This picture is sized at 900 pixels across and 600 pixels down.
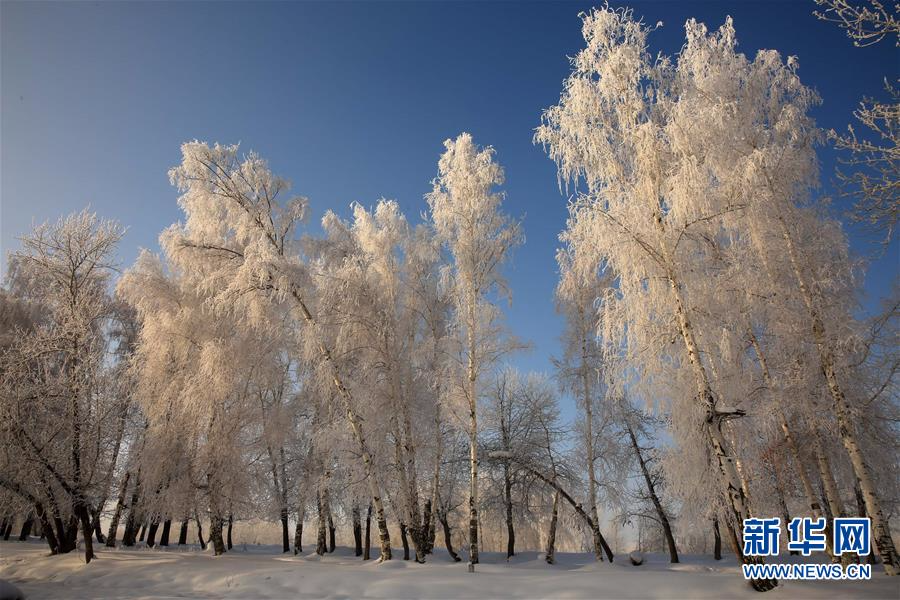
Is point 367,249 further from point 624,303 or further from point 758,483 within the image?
point 758,483

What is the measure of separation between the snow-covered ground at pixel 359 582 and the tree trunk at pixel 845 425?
522 millimetres

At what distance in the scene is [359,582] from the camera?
10.0 metres

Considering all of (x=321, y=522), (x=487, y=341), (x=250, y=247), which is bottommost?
(x=321, y=522)

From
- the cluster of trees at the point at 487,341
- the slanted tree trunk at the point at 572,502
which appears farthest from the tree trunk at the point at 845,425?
the slanted tree trunk at the point at 572,502

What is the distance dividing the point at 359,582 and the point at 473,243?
8.34 meters

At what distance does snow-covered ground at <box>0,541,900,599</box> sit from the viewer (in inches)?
308

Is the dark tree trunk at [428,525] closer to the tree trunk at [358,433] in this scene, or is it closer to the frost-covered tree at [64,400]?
the tree trunk at [358,433]

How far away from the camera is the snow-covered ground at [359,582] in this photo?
782 cm

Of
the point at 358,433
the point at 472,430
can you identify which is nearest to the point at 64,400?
the point at 358,433

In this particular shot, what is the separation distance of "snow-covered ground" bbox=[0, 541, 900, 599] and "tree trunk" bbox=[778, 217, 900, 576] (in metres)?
0.52

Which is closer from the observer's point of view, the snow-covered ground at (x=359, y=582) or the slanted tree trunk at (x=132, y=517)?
the snow-covered ground at (x=359, y=582)

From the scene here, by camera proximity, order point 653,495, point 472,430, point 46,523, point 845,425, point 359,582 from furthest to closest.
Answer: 1. point 653,495
2. point 46,523
3. point 472,430
4. point 359,582
5. point 845,425

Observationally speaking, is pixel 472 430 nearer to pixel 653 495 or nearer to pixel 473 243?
pixel 473 243

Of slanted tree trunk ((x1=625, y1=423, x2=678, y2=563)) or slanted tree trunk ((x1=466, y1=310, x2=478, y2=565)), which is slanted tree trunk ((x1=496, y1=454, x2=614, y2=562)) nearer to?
slanted tree trunk ((x1=625, y1=423, x2=678, y2=563))
